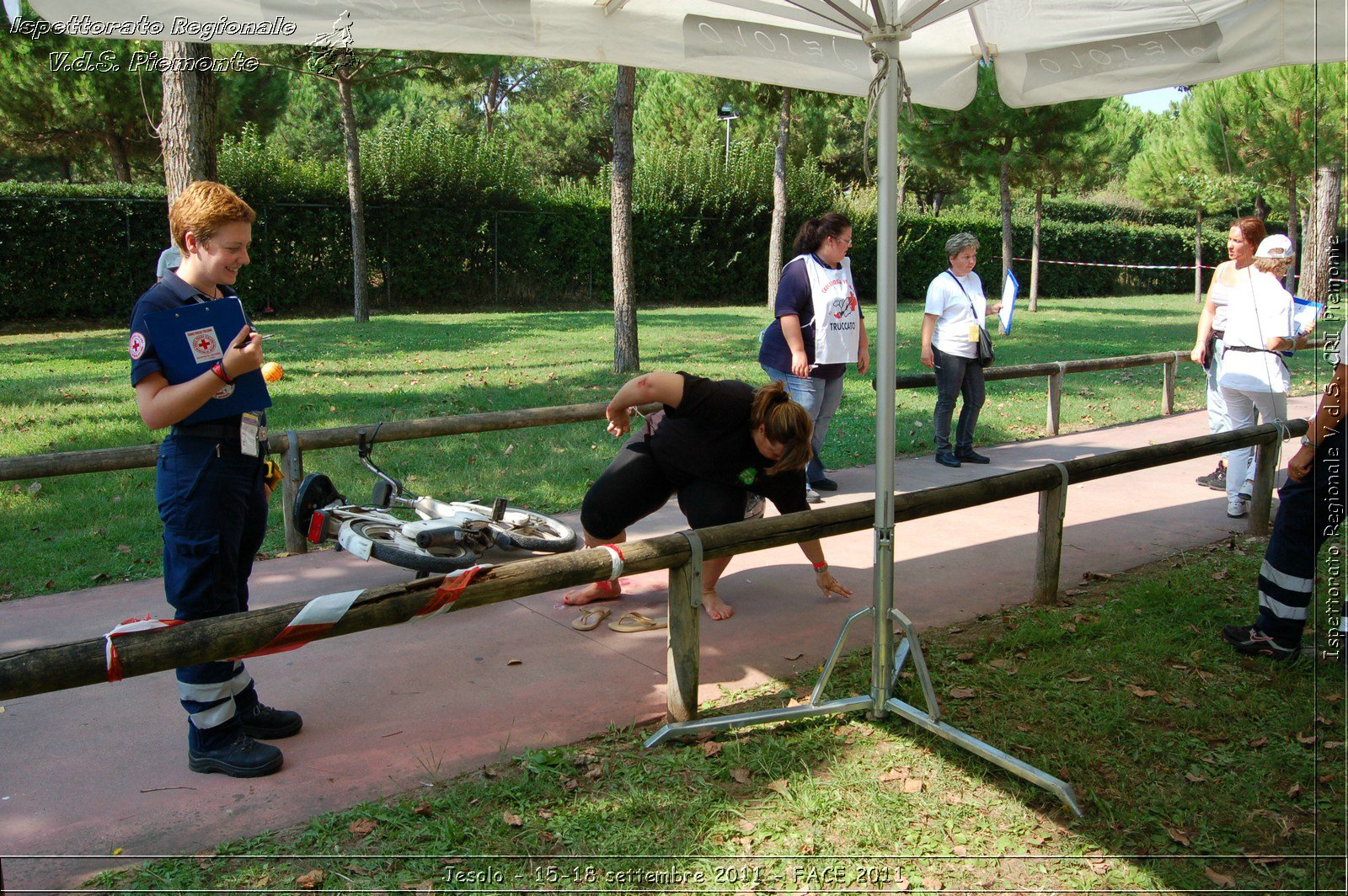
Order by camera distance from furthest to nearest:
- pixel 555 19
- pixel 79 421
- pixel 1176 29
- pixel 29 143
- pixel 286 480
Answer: pixel 29 143, pixel 79 421, pixel 286 480, pixel 1176 29, pixel 555 19

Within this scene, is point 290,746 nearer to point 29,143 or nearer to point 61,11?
point 61,11

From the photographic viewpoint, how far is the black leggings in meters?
4.38

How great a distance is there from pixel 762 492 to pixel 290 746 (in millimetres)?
2148

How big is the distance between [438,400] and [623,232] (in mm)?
3458

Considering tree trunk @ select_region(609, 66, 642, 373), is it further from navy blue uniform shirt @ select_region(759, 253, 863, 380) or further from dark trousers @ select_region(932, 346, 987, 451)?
navy blue uniform shirt @ select_region(759, 253, 863, 380)

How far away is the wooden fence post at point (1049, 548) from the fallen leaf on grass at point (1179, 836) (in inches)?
77.7

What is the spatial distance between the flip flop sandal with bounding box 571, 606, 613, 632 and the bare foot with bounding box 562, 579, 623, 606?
0.21ft

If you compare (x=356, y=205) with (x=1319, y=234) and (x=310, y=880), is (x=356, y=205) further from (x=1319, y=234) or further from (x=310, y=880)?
(x=310, y=880)

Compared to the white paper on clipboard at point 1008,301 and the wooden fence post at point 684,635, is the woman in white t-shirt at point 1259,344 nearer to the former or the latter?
the white paper on clipboard at point 1008,301

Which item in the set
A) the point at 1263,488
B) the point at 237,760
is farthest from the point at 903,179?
the point at 237,760

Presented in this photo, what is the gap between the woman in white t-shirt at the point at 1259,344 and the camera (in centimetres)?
614

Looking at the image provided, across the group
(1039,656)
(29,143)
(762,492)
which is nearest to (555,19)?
(762,492)

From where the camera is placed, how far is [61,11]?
3.07 m

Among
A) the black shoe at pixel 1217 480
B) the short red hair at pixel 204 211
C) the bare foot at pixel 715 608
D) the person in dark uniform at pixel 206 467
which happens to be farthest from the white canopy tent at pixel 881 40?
the black shoe at pixel 1217 480
